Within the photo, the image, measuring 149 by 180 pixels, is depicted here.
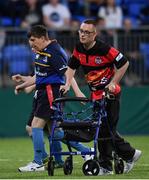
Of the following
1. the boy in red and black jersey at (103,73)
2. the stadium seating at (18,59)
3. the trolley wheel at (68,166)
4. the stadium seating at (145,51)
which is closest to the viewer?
the trolley wheel at (68,166)

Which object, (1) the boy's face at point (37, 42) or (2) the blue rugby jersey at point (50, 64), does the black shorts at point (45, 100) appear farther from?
(1) the boy's face at point (37, 42)

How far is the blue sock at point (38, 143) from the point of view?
12.2 m

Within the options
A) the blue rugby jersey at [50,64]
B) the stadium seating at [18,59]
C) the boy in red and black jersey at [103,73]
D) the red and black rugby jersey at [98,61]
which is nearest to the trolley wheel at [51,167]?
the boy in red and black jersey at [103,73]

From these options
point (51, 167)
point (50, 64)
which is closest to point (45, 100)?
point (50, 64)

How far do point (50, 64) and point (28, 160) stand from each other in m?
2.59

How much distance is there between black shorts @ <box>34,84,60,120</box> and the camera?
12.4 metres

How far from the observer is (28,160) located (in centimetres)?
1442

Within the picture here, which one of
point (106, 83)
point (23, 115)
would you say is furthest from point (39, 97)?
point (23, 115)

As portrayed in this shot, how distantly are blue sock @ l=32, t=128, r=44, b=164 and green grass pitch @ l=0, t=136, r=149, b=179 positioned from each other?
0.28m

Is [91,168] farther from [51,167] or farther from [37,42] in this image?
[37,42]

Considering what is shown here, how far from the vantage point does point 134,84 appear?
20.6 meters

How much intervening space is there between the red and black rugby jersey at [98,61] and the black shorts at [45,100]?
0.74m

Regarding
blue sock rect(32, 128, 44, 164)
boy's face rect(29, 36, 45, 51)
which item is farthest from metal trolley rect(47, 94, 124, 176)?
boy's face rect(29, 36, 45, 51)

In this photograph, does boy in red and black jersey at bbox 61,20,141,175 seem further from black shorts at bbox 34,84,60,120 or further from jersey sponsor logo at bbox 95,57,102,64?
black shorts at bbox 34,84,60,120
